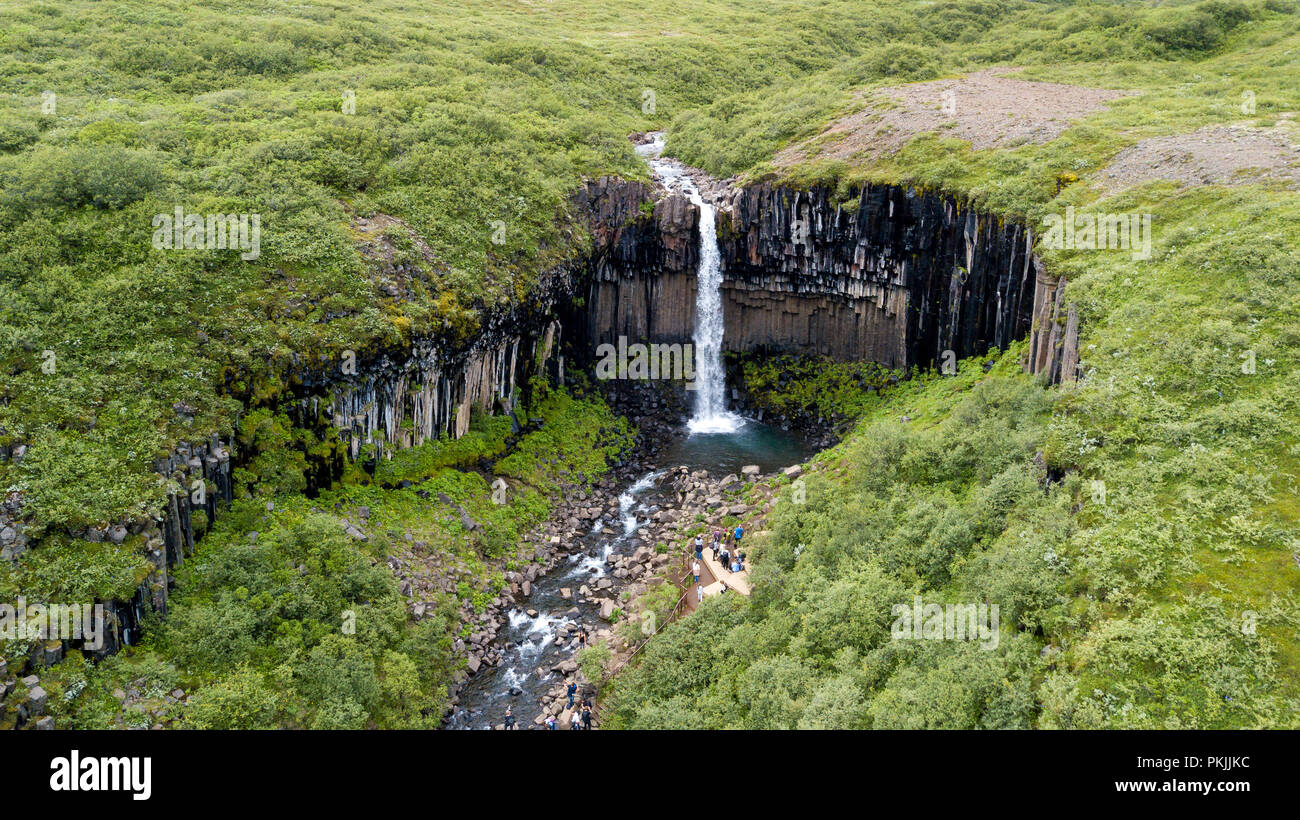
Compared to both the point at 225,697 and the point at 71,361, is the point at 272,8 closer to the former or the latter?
the point at 71,361

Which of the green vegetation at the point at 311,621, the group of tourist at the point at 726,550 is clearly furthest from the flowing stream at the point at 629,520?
the group of tourist at the point at 726,550

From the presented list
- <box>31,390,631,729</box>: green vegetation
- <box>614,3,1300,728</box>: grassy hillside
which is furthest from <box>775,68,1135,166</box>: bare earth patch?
<box>31,390,631,729</box>: green vegetation

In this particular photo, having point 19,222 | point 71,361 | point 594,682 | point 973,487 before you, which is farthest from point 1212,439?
point 19,222

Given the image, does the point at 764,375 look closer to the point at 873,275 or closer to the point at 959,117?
the point at 873,275

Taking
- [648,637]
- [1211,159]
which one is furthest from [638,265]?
[1211,159]

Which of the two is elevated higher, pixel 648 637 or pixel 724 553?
pixel 724 553

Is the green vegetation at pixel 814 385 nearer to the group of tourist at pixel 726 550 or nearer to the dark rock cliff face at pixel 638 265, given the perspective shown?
the dark rock cliff face at pixel 638 265

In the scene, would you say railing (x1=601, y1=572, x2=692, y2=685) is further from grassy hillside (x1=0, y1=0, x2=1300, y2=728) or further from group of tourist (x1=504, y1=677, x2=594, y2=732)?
grassy hillside (x1=0, y1=0, x2=1300, y2=728)

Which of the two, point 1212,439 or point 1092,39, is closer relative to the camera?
point 1212,439
